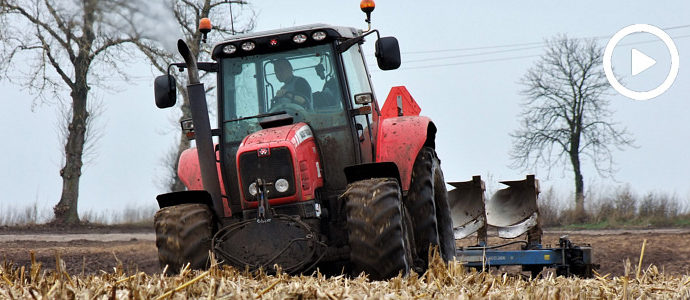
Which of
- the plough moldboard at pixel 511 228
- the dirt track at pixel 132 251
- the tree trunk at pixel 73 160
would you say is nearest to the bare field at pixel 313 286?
the plough moldboard at pixel 511 228

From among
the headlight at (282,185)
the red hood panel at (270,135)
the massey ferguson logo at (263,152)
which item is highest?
the red hood panel at (270,135)

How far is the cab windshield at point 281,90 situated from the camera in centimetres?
815

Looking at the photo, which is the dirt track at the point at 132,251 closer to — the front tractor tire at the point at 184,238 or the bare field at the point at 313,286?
the front tractor tire at the point at 184,238

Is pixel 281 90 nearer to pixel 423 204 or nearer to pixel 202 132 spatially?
pixel 202 132

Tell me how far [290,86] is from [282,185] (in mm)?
997

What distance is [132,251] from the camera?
18.0 metres

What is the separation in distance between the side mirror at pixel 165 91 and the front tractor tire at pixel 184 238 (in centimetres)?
96

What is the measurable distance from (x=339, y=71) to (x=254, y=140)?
986 mm

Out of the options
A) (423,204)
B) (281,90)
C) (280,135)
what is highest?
(281,90)

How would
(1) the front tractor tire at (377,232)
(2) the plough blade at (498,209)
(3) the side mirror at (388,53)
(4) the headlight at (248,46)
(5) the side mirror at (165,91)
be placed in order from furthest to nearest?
(2) the plough blade at (498,209)
(4) the headlight at (248,46)
(5) the side mirror at (165,91)
(3) the side mirror at (388,53)
(1) the front tractor tire at (377,232)

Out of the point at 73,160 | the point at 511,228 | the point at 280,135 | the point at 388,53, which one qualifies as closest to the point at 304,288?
the point at 280,135

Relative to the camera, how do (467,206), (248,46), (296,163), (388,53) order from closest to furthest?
(296,163), (388,53), (248,46), (467,206)

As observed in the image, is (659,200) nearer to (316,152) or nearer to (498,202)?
(498,202)

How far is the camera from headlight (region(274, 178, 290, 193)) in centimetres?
769
